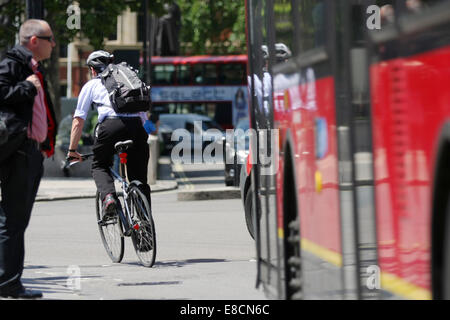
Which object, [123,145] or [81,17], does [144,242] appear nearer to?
[123,145]

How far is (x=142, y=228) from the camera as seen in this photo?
9062 mm

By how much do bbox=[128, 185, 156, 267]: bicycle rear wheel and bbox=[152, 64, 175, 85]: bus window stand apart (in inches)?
1610

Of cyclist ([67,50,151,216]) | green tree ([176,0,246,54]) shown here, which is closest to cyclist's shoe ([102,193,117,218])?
cyclist ([67,50,151,216])

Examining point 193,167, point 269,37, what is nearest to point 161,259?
point 269,37

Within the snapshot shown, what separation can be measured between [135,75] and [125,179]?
855 mm

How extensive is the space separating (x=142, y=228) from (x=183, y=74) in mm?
41355

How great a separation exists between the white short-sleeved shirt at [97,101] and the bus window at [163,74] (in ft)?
133

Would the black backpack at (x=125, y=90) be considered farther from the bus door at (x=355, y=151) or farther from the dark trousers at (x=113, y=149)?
the bus door at (x=355, y=151)

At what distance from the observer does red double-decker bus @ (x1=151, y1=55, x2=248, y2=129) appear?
50.2 metres

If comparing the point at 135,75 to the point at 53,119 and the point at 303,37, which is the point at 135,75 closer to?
the point at 53,119
